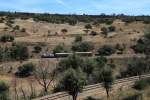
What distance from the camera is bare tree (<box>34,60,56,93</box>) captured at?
80731 millimetres

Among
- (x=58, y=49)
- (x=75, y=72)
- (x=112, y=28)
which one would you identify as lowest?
(x=58, y=49)

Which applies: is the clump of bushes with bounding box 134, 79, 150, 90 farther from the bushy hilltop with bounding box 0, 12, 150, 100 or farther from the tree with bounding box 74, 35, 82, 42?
the tree with bounding box 74, 35, 82, 42

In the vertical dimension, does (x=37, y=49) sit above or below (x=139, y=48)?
below

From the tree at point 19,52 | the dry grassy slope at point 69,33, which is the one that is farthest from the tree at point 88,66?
the dry grassy slope at point 69,33

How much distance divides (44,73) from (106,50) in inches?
987

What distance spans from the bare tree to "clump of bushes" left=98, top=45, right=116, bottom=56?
51.3 feet

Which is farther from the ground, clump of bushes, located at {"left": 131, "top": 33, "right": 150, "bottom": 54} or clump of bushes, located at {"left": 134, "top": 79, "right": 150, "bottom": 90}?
clump of bushes, located at {"left": 134, "top": 79, "right": 150, "bottom": 90}

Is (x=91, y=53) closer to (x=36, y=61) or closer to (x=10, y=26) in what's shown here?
(x=36, y=61)

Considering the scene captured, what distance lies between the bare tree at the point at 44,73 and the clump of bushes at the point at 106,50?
15622 mm

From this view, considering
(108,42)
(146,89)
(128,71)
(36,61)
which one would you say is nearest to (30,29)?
(108,42)

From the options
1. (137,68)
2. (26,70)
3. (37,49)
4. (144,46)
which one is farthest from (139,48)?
(26,70)

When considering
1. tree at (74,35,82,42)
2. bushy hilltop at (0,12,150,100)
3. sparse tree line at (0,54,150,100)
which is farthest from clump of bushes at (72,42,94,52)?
sparse tree line at (0,54,150,100)

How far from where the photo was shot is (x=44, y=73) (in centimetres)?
8606

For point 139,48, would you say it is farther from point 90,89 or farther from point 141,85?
point 90,89
